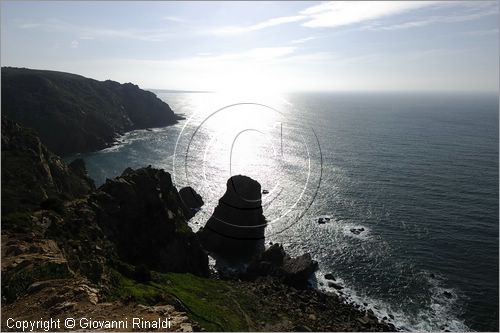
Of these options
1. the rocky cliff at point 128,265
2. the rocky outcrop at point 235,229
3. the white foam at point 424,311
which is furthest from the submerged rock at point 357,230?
A: the rocky outcrop at point 235,229

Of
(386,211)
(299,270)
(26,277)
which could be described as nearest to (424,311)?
(299,270)

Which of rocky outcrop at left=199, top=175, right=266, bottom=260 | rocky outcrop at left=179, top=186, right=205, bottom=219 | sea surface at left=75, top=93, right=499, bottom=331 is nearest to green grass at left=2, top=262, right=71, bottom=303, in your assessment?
sea surface at left=75, top=93, right=499, bottom=331

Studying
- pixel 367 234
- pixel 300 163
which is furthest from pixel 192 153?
pixel 367 234

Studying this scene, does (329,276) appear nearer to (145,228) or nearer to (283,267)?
(283,267)

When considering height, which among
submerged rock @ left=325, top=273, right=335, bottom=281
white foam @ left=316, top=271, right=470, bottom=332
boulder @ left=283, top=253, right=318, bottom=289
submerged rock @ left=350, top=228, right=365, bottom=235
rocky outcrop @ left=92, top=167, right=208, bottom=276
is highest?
rocky outcrop @ left=92, top=167, right=208, bottom=276

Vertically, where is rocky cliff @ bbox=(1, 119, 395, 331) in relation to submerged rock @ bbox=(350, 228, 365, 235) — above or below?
above

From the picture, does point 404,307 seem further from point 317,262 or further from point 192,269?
point 192,269

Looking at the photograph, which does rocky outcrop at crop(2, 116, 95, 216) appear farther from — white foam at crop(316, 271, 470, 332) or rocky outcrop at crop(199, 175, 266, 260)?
white foam at crop(316, 271, 470, 332)
